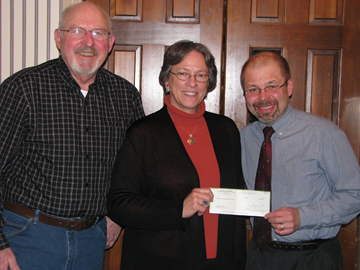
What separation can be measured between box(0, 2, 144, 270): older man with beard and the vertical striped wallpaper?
0.63 meters

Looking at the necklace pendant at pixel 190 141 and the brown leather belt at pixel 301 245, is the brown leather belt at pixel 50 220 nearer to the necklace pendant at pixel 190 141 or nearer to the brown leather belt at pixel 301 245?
the necklace pendant at pixel 190 141

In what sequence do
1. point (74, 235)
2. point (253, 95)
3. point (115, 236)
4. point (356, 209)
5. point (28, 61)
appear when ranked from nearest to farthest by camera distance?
point (356, 209) → point (74, 235) → point (253, 95) → point (115, 236) → point (28, 61)

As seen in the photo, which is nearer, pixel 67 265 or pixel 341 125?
pixel 67 265

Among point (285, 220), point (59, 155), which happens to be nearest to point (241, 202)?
point (285, 220)

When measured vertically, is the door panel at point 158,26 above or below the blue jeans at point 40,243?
above

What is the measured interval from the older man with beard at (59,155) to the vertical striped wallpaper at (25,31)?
629 millimetres

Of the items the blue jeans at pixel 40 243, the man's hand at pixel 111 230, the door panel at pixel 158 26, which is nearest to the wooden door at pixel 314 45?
the door panel at pixel 158 26

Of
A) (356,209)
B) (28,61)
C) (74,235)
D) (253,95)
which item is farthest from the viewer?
(28,61)

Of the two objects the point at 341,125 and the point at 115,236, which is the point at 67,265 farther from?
the point at 341,125

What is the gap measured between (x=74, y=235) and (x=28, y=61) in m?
1.47

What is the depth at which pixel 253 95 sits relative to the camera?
6.07 feet

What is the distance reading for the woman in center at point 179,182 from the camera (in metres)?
1.62

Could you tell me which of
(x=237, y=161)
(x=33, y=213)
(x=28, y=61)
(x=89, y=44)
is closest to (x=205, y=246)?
(x=237, y=161)

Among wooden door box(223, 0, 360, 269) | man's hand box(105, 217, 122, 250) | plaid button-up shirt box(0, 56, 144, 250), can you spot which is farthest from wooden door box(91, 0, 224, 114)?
man's hand box(105, 217, 122, 250)
